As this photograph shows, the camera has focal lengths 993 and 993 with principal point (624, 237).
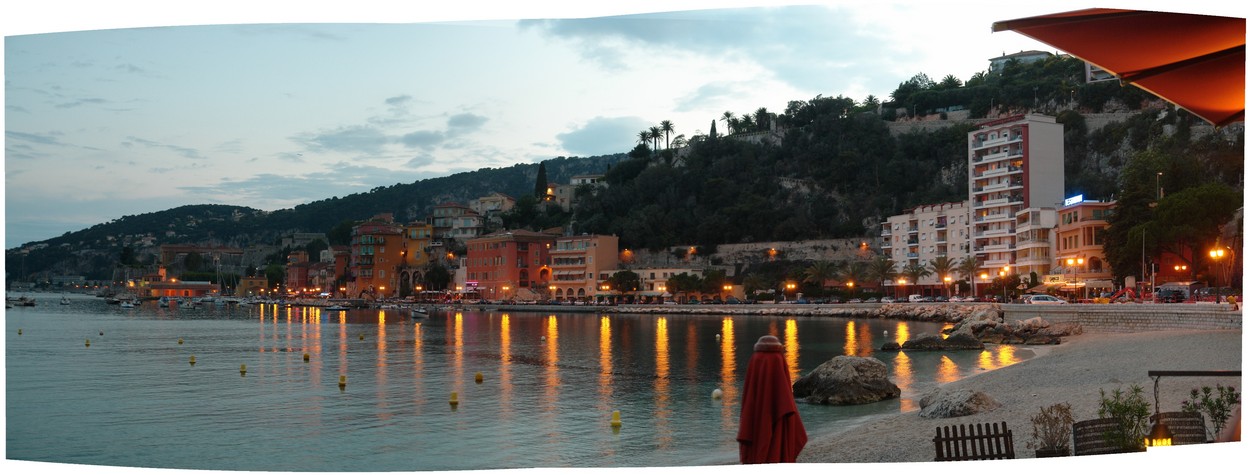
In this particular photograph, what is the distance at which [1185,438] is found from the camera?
31.3ft

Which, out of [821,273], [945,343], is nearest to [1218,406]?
[945,343]

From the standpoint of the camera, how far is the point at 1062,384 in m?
20.5

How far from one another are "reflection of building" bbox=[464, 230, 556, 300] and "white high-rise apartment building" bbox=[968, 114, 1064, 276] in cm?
4475

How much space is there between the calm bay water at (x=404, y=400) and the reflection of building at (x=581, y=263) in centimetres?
5306

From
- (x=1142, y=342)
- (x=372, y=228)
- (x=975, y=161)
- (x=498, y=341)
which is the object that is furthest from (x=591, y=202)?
(x=1142, y=342)

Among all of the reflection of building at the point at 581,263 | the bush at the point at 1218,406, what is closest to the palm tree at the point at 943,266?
the reflection of building at the point at 581,263

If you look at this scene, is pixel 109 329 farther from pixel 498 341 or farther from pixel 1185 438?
pixel 1185 438

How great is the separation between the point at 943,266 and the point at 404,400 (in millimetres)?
61504

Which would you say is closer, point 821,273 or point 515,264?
point 821,273

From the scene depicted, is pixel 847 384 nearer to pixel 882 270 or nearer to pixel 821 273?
pixel 882 270

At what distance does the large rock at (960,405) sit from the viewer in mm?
15906

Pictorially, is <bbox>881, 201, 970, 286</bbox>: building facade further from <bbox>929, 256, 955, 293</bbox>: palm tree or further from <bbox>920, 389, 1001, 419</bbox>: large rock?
<bbox>920, 389, 1001, 419</bbox>: large rock

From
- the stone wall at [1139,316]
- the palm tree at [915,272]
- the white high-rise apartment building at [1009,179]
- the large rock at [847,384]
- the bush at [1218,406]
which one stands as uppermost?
the white high-rise apartment building at [1009,179]

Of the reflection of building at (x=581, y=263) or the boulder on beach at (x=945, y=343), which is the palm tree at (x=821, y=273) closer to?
the reflection of building at (x=581, y=263)
